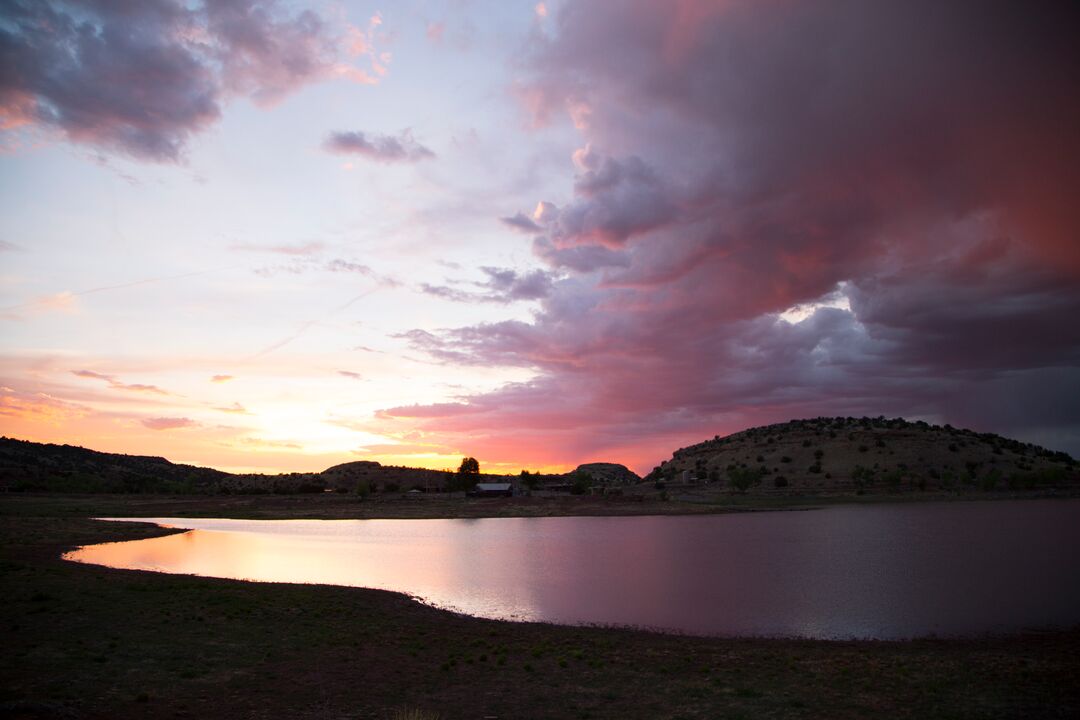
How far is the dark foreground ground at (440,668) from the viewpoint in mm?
14906

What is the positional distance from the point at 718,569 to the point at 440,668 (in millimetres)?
27240

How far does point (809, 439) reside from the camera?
18925 cm

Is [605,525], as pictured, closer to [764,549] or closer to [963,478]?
[764,549]

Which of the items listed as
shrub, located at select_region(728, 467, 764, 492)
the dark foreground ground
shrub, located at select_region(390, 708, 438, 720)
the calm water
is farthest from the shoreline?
shrub, located at select_region(390, 708, 438, 720)

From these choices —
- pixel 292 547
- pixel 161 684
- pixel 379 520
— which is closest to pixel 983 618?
pixel 161 684

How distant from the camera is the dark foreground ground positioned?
1491 centimetres

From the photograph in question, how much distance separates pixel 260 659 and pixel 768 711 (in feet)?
47.4

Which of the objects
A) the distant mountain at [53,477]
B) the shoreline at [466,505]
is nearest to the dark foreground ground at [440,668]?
the shoreline at [466,505]

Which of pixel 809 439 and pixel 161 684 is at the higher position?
pixel 809 439

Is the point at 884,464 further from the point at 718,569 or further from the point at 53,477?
the point at 53,477

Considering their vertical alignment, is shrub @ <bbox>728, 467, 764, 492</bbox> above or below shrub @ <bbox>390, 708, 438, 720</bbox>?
above

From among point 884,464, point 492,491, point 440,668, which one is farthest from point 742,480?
point 440,668

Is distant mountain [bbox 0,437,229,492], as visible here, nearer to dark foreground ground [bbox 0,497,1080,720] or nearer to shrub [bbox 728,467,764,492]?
shrub [bbox 728,467,764,492]

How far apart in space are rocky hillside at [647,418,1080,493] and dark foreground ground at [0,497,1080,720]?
4937 inches
